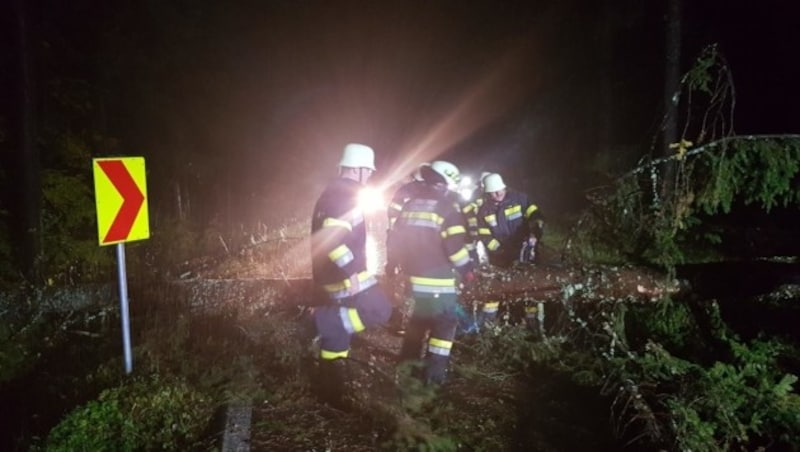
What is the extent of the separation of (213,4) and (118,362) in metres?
12.5

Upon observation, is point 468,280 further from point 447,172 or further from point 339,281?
point 339,281

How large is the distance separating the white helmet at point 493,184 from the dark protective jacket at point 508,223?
0.16m

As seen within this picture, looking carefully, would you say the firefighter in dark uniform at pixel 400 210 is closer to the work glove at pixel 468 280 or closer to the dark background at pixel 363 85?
the work glove at pixel 468 280

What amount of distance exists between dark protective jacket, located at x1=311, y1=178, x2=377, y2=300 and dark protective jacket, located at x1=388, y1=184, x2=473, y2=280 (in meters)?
0.58

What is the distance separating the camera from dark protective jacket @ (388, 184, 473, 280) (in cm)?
496

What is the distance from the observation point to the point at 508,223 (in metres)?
7.06

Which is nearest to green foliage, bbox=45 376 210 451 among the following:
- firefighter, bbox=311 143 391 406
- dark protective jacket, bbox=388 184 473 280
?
firefighter, bbox=311 143 391 406

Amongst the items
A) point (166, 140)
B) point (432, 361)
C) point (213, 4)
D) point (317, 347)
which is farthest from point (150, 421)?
point (213, 4)

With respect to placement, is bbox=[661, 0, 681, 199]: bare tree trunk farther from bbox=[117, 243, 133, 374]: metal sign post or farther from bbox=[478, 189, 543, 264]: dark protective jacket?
bbox=[117, 243, 133, 374]: metal sign post

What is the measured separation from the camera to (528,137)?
1786cm

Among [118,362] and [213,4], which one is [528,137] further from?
[118,362]

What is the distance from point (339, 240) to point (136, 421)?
6.77ft

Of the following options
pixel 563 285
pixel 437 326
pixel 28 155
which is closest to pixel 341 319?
pixel 437 326

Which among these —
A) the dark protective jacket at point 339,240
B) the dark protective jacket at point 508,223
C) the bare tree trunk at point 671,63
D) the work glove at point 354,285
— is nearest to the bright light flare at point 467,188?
Result: the dark protective jacket at point 508,223
